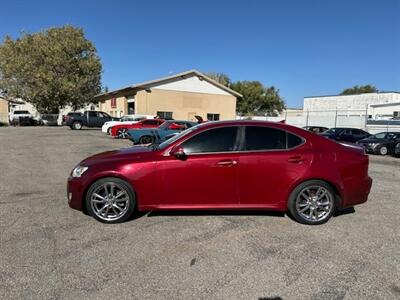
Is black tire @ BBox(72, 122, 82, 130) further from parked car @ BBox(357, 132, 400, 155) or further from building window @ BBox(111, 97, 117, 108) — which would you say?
parked car @ BBox(357, 132, 400, 155)

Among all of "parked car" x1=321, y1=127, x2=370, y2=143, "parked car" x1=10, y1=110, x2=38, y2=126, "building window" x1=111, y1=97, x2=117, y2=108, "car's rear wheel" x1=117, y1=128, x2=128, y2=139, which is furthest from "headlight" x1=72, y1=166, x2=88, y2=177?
"parked car" x1=10, y1=110, x2=38, y2=126

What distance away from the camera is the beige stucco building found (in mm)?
39188

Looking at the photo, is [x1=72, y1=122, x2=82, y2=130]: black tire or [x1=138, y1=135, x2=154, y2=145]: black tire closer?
[x1=138, y1=135, x2=154, y2=145]: black tire

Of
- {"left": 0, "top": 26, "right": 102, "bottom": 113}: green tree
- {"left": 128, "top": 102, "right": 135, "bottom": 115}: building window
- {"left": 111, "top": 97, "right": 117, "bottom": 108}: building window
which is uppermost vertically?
{"left": 0, "top": 26, "right": 102, "bottom": 113}: green tree

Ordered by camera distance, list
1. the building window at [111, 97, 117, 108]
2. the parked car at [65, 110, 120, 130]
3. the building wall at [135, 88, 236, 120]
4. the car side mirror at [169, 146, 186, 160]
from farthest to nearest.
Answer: the building window at [111, 97, 117, 108] → the building wall at [135, 88, 236, 120] → the parked car at [65, 110, 120, 130] → the car side mirror at [169, 146, 186, 160]

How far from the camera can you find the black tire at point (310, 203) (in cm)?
548

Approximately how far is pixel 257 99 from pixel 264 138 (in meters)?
80.5

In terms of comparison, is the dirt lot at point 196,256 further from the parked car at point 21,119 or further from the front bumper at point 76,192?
the parked car at point 21,119

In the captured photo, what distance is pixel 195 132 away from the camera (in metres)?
5.53

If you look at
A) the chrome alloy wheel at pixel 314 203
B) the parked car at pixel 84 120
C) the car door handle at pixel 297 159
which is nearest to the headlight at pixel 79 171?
the car door handle at pixel 297 159

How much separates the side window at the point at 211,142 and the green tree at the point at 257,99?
77.5m

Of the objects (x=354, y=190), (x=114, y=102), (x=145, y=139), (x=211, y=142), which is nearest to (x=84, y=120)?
(x=114, y=102)

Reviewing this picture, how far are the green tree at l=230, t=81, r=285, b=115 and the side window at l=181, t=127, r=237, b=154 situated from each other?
7749 centimetres

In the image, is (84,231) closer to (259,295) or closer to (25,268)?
(25,268)
